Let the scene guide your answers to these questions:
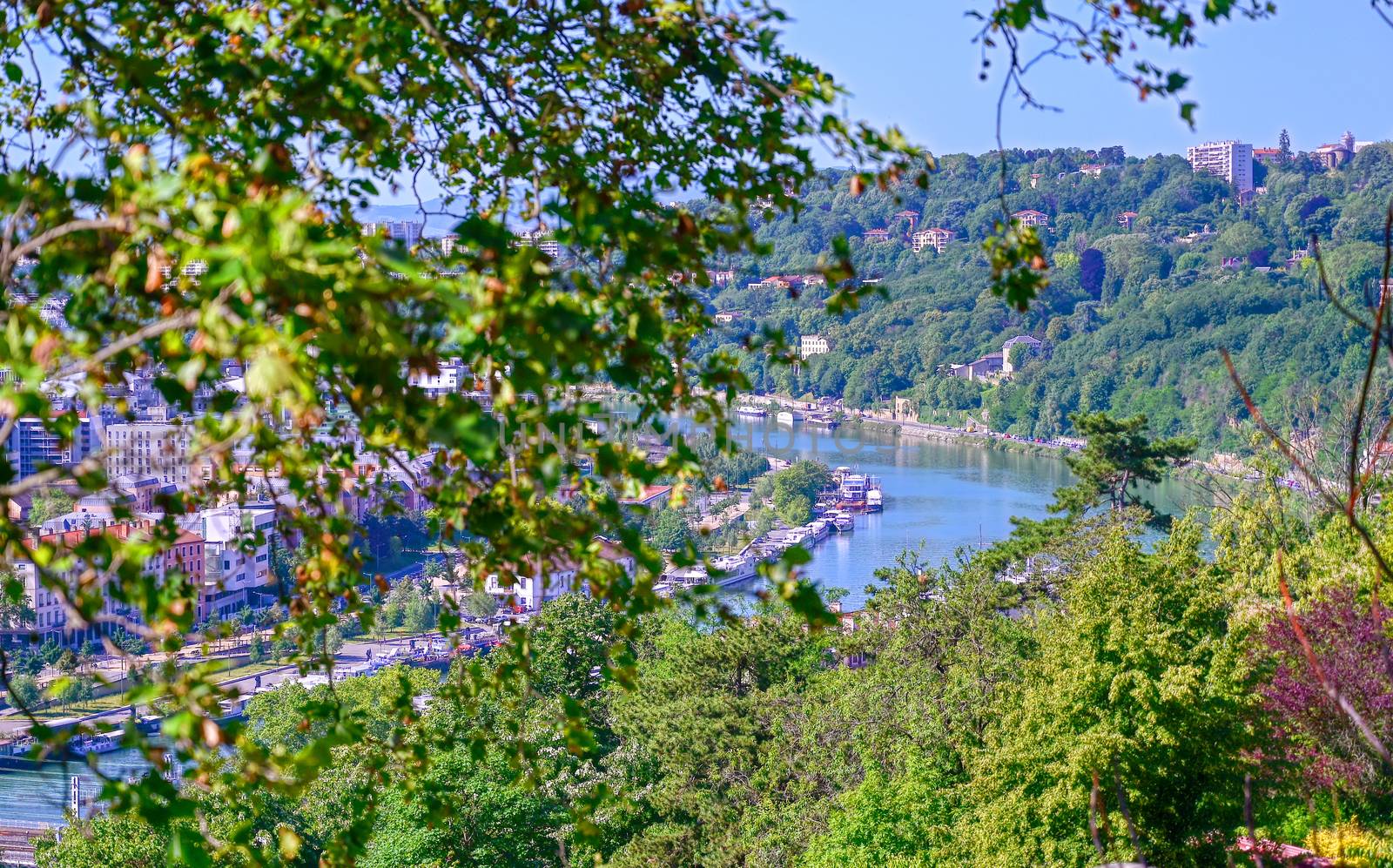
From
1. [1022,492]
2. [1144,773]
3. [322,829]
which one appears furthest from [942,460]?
[1144,773]

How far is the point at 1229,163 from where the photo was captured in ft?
265

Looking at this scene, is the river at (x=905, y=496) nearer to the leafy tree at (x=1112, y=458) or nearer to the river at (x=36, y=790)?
the river at (x=36, y=790)

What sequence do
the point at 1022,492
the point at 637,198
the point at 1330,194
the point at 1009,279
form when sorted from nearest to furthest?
the point at 1009,279, the point at 637,198, the point at 1022,492, the point at 1330,194

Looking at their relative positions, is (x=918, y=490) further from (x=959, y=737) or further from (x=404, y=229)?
(x=404, y=229)

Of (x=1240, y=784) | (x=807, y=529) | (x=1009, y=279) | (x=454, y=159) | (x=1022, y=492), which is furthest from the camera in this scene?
(x=1022, y=492)

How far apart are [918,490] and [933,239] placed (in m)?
32.9

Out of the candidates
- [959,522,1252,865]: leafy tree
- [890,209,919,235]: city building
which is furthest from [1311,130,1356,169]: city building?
[959,522,1252,865]: leafy tree

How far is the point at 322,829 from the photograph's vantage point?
1033cm

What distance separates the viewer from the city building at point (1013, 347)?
170ft

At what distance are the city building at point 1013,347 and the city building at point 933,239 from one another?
15.5 metres

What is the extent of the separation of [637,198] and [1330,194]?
3018 inches

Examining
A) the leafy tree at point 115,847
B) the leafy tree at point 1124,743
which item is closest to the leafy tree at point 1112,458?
the leafy tree at point 1124,743

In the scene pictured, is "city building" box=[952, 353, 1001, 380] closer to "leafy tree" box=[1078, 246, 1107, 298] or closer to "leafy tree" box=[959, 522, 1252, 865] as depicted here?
"leafy tree" box=[1078, 246, 1107, 298]

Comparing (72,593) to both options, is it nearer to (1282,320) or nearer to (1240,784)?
(1240,784)
